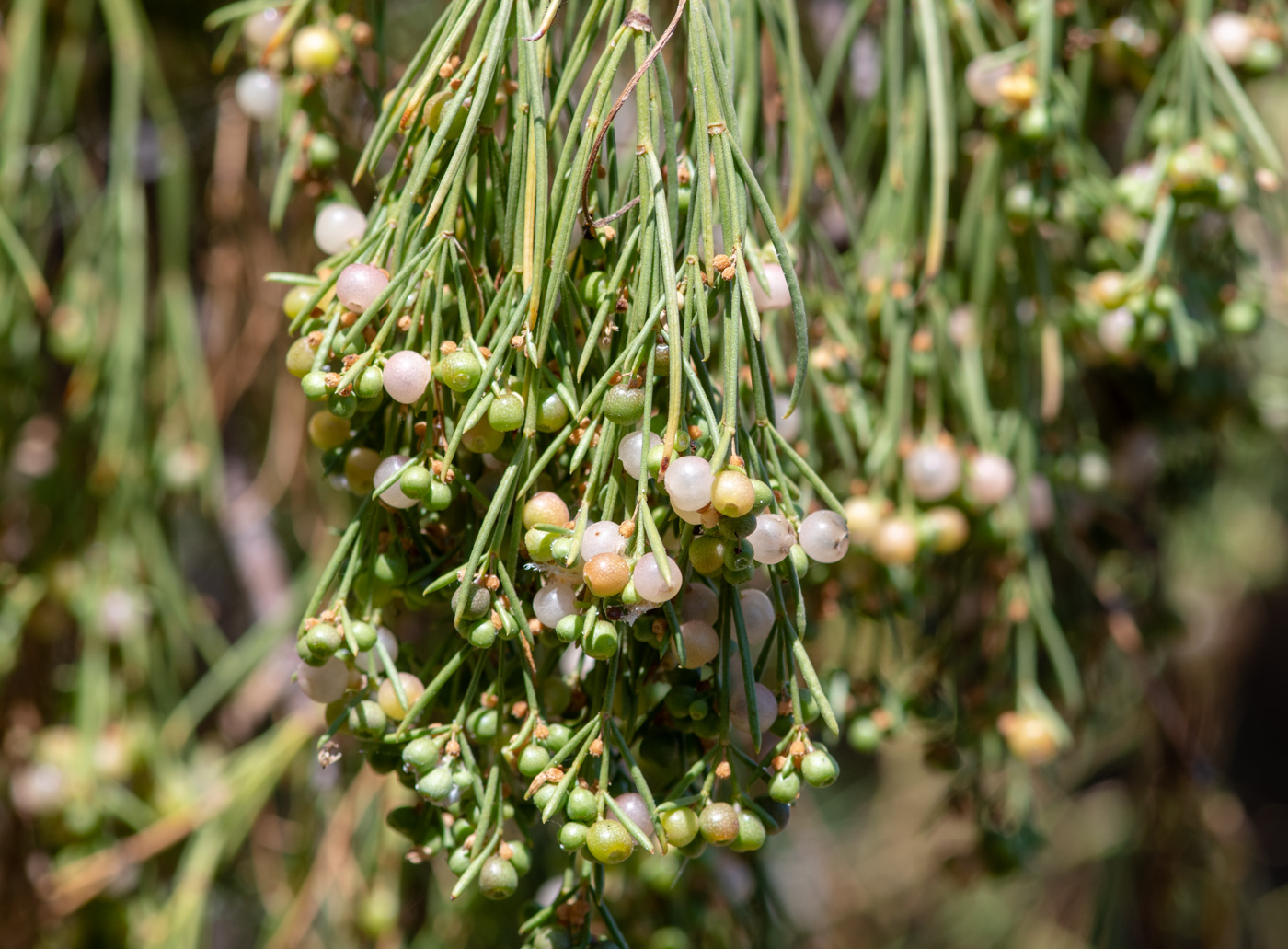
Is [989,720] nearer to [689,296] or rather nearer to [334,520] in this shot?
[689,296]

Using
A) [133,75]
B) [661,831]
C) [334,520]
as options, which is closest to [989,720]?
[661,831]

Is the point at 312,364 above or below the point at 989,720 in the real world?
above

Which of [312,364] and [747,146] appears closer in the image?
[312,364]

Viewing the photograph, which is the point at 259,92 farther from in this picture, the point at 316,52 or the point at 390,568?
the point at 390,568

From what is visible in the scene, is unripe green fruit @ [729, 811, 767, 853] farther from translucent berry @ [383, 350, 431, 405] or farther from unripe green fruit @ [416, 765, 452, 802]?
translucent berry @ [383, 350, 431, 405]

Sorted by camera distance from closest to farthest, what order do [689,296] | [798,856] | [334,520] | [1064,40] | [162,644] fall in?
1. [689,296]
2. [1064,40]
3. [162,644]
4. [334,520]
5. [798,856]

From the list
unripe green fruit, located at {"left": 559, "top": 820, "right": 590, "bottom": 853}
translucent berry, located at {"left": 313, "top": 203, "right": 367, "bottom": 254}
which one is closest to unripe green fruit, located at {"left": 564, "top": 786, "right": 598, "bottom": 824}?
unripe green fruit, located at {"left": 559, "top": 820, "right": 590, "bottom": 853}
